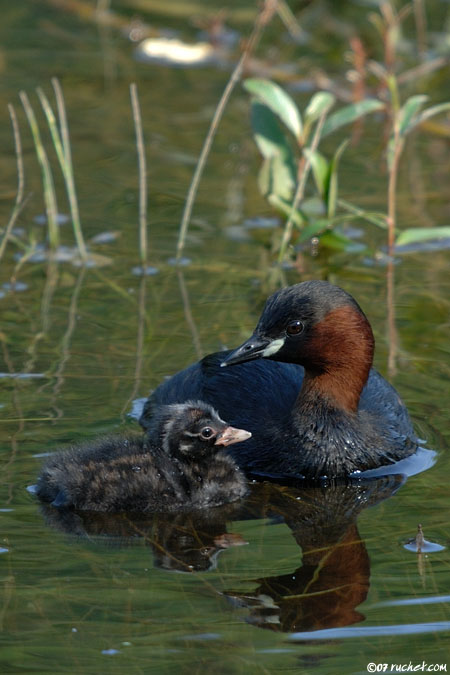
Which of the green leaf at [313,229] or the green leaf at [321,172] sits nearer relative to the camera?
the green leaf at [313,229]

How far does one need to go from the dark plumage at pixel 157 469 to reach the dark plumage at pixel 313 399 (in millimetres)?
378

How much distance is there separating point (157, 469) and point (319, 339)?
1.10 meters

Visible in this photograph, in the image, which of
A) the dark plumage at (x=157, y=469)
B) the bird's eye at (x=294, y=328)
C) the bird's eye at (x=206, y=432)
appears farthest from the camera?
the bird's eye at (x=294, y=328)

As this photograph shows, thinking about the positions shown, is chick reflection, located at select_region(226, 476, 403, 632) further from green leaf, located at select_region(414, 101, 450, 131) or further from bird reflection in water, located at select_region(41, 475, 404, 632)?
green leaf, located at select_region(414, 101, 450, 131)

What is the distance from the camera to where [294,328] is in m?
6.41

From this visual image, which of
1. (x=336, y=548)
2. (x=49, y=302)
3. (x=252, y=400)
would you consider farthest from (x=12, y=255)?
(x=336, y=548)

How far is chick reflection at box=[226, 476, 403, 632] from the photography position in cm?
490

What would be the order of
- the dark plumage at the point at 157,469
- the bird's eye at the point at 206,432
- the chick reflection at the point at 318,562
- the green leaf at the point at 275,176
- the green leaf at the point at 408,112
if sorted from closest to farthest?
the chick reflection at the point at 318,562, the dark plumage at the point at 157,469, the bird's eye at the point at 206,432, the green leaf at the point at 408,112, the green leaf at the point at 275,176

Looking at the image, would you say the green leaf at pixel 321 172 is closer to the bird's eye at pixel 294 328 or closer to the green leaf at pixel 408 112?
the green leaf at pixel 408 112

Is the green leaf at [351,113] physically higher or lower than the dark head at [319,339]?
higher

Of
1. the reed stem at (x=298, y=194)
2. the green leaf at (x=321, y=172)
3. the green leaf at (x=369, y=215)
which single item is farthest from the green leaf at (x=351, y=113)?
the green leaf at (x=369, y=215)

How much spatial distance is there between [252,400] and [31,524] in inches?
60.4

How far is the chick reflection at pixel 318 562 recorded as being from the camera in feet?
16.1

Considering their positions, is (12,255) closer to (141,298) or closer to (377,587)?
(141,298)
